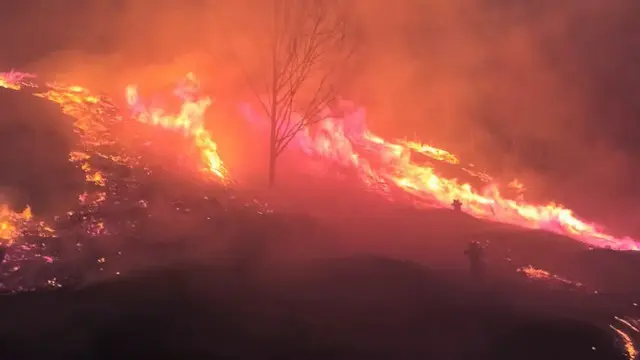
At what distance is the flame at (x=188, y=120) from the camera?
2091cm

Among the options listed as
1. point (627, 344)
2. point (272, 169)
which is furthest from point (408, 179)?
point (627, 344)

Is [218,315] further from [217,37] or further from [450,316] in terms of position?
[217,37]

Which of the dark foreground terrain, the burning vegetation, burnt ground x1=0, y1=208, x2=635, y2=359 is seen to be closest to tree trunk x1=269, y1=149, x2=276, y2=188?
the burning vegetation

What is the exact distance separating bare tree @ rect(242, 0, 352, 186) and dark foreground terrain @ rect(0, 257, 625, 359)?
32.7 ft

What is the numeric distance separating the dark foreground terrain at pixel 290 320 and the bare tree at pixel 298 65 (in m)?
9.96

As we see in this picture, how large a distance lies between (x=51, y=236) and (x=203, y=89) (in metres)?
12.7

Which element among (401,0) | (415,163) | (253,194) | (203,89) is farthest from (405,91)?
(253,194)

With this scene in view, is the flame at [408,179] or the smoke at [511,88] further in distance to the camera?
the smoke at [511,88]

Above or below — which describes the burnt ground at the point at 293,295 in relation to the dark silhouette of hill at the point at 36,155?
below

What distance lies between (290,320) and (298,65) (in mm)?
15060

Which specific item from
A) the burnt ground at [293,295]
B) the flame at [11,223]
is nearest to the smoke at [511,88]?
the burnt ground at [293,295]

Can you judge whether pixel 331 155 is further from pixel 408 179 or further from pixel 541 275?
pixel 541 275

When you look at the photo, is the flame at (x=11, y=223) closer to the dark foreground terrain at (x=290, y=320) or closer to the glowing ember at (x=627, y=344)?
the dark foreground terrain at (x=290, y=320)

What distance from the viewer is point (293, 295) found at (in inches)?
469
